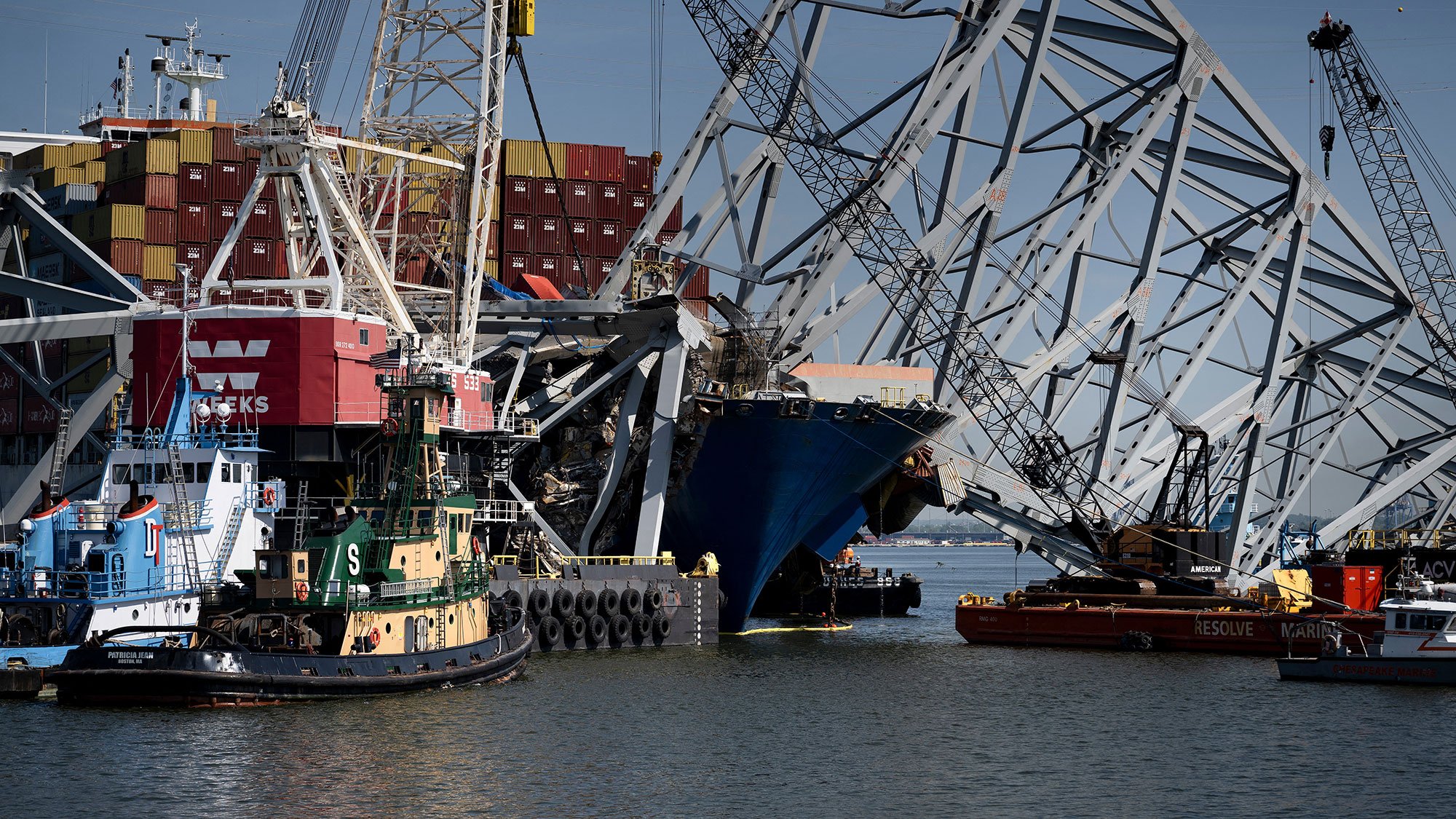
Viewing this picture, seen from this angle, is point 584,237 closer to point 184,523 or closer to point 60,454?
point 60,454

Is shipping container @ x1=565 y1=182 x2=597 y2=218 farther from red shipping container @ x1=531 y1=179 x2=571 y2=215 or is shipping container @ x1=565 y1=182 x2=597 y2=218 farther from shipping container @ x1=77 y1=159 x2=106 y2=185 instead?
shipping container @ x1=77 y1=159 x2=106 y2=185

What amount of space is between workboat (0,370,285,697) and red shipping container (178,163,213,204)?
34.3 m

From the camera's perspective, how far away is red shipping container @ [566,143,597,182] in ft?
288

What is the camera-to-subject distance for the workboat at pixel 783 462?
57844mm

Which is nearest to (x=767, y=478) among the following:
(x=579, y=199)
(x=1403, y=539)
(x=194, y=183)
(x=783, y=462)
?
(x=783, y=462)

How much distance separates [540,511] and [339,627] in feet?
70.8

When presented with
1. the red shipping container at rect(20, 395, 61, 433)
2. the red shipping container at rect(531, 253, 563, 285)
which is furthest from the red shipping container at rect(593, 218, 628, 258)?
the red shipping container at rect(20, 395, 61, 433)

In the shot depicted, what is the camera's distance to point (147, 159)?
76.6 meters

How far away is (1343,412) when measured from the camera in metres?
74.9

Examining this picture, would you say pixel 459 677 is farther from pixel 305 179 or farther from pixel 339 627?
pixel 305 179

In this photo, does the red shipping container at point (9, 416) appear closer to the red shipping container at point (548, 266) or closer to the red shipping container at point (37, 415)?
the red shipping container at point (37, 415)

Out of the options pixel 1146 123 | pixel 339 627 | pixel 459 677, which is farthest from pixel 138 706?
pixel 1146 123

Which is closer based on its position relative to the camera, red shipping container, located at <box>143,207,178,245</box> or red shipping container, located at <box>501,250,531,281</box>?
red shipping container, located at <box>143,207,178,245</box>

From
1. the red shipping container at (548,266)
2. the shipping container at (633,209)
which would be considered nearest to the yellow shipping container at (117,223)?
the red shipping container at (548,266)
